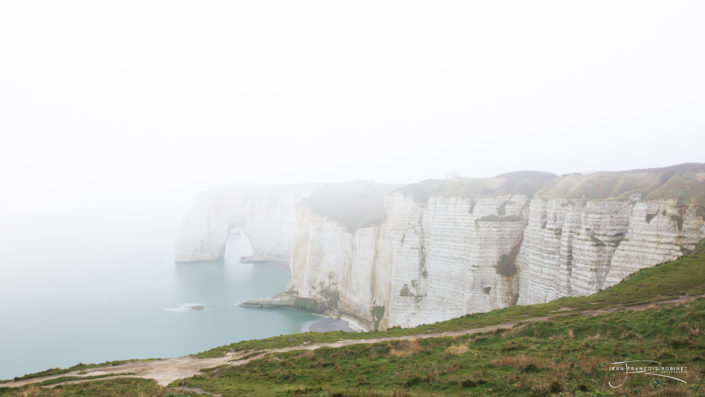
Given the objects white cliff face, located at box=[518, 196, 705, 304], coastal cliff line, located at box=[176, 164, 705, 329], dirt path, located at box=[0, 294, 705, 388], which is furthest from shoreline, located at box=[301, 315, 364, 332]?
dirt path, located at box=[0, 294, 705, 388]

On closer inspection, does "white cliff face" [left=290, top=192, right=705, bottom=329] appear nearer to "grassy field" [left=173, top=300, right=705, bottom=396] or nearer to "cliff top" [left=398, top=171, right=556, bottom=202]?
"cliff top" [left=398, top=171, right=556, bottom=202]

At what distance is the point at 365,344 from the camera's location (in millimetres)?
16938

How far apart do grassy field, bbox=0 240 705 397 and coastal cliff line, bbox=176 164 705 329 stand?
15.1ft

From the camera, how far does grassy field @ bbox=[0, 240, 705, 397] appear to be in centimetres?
900

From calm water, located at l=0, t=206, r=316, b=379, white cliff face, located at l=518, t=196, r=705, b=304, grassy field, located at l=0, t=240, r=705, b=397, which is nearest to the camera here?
grassy field, located at l=0, t=240, r=705, b=397

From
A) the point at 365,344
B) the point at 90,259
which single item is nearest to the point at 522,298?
the point at 365,344

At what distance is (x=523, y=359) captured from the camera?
11117 millimetres

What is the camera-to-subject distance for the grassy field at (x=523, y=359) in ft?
29.5

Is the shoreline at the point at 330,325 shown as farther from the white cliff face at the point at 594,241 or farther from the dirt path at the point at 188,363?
the dirt path at the point at 188,363

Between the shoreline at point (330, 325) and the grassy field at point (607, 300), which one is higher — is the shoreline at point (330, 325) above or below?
below

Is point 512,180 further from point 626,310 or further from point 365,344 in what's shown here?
point 365,344

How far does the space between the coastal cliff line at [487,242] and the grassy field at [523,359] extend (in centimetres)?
461

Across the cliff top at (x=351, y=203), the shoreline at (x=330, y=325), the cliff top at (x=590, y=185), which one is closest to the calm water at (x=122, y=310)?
the shoreline at (x=330, y=325)

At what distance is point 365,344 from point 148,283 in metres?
77.4
